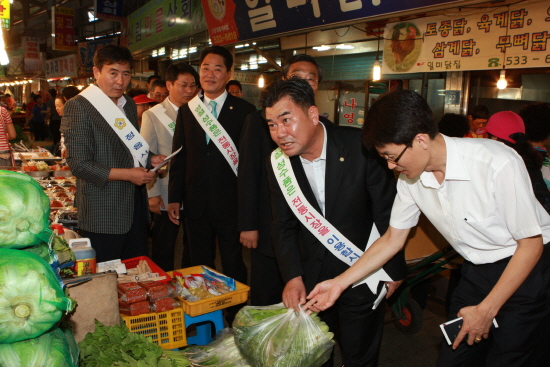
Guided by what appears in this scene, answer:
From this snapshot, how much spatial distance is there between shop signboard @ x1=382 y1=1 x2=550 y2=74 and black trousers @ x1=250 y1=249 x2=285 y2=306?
12.2 ft

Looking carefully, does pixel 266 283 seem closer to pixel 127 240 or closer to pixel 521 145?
pixel 127 240

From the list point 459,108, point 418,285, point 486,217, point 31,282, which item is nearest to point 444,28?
point 459,108

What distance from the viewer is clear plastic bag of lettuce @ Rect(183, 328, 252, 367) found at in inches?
91.5

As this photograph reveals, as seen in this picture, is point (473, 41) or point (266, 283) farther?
point (473, 41)

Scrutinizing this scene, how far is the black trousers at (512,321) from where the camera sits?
2051mm

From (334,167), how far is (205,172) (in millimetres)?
1690

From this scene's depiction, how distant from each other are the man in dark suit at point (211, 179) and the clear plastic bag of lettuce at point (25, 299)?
103 inches

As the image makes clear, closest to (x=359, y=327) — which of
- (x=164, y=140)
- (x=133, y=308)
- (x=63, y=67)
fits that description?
(x=133, y=308)

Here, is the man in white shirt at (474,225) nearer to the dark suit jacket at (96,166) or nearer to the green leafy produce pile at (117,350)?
the green leafy produce pile at (117,350)

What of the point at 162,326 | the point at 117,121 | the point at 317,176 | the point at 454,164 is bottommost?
the point at 162,326

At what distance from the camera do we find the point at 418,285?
412cm

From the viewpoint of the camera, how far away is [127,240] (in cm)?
339

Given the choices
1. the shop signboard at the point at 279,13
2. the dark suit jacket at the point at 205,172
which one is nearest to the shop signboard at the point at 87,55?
the shop signboard at the point at 279,13

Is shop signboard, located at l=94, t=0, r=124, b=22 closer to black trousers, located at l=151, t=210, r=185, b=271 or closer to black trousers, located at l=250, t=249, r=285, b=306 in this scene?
black trousers, located at l=151, t=210, r=185, b=271
